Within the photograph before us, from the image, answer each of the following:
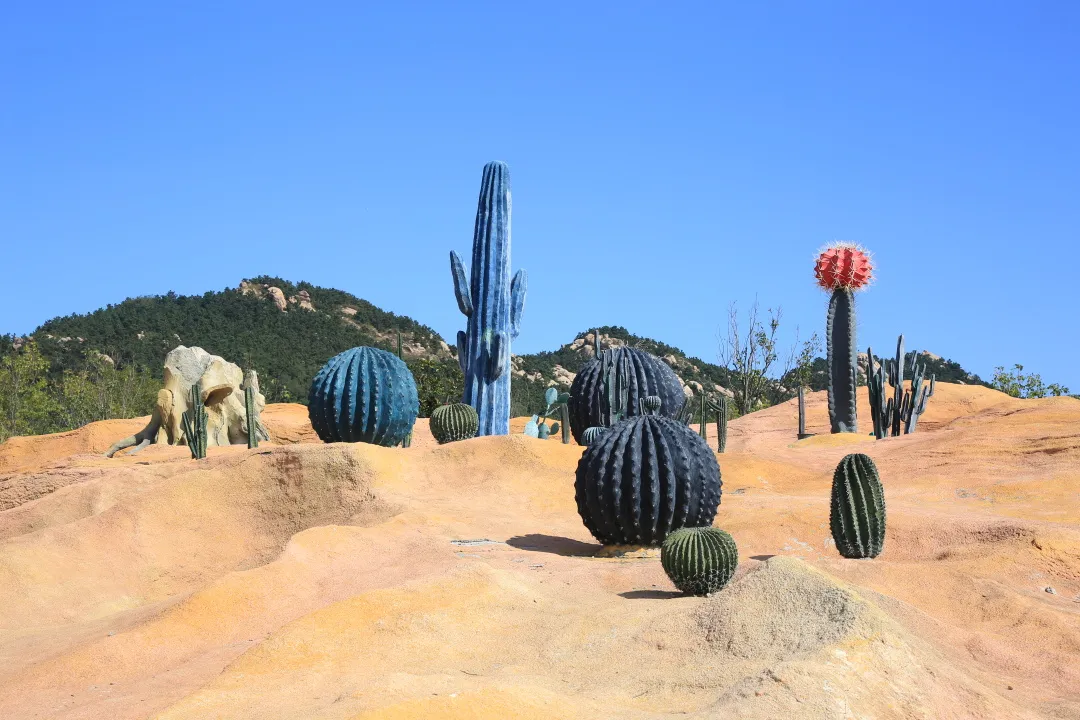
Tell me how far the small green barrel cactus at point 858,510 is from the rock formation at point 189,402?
12.9 meters

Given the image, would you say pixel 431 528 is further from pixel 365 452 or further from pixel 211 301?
pixel 211 301

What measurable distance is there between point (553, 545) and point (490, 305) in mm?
10109

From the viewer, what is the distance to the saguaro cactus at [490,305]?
19.2m

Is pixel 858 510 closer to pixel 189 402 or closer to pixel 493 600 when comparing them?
pixel 493 600

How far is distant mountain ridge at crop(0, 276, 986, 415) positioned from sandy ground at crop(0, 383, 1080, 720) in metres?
27.8

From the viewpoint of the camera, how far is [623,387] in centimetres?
1409

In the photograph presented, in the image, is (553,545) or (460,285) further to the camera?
(460,285)

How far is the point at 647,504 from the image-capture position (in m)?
8.78

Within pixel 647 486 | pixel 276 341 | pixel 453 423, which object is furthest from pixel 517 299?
pixel 276 341

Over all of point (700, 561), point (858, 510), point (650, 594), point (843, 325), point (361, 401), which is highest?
point (843, 325)

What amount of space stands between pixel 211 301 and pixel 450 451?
142 ft

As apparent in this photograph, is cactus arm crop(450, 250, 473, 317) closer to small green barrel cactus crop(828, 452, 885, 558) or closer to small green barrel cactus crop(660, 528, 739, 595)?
small green barrel cactus crop(828, 452, 885, 558)

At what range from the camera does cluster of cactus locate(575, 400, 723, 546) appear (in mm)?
8773

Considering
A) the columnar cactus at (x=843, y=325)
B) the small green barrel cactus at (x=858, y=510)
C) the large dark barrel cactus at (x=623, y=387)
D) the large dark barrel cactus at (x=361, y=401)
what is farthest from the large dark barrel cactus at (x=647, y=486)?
the columnar cactus at (x=843, y=325)
